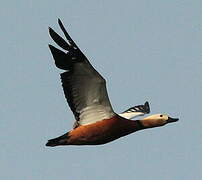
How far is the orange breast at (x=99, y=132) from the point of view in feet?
95.1

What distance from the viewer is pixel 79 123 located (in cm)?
2936

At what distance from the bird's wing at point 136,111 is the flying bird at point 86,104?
2.24 meters

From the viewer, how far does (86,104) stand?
28984 mm

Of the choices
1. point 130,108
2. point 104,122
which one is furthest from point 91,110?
point 130,108

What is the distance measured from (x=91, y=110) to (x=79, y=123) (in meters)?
0.57

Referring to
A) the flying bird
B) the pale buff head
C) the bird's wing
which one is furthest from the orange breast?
the bird's wing

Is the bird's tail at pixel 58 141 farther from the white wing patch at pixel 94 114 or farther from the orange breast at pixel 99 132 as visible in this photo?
the white wing patch at pixel 94 114

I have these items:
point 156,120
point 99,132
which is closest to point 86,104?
point 99,132

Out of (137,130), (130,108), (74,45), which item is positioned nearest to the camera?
(74,45)

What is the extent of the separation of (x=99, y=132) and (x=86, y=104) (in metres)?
0.88

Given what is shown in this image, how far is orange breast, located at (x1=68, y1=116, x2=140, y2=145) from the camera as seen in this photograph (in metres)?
29.0

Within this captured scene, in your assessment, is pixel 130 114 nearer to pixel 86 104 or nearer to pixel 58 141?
pixel 86 104

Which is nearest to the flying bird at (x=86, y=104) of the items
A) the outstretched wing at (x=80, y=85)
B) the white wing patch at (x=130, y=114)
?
the outstretched wing at (x=80, y=85)

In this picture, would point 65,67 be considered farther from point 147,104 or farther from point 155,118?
point 147,104
